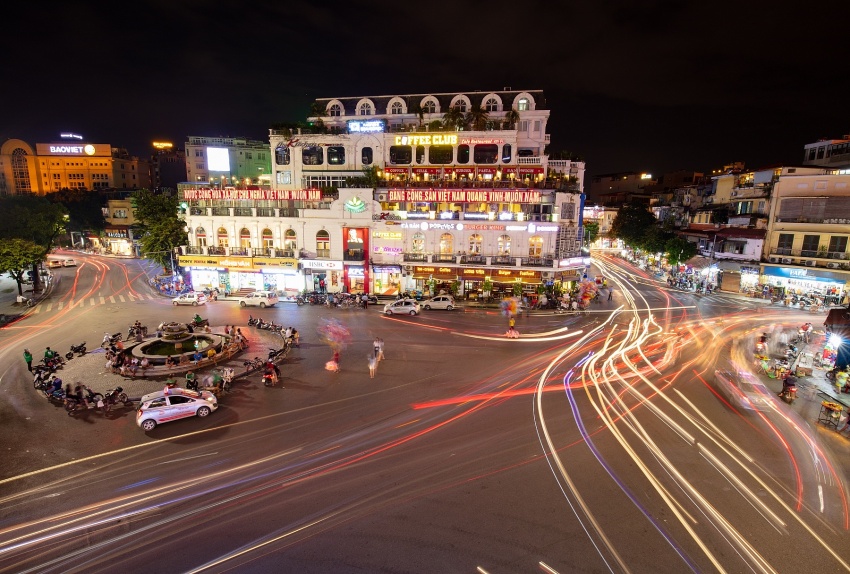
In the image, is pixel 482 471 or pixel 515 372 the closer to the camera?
pixel 482 471

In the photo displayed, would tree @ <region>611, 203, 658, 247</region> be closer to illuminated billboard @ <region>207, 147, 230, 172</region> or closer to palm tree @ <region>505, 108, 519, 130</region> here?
palm tree @ <region>505, 108, 519, 130</region>

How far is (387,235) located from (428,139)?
1097 cm

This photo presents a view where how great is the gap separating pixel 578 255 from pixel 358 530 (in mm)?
38004

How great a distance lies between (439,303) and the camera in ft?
122

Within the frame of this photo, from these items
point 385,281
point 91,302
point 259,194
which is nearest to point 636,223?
point 385,281

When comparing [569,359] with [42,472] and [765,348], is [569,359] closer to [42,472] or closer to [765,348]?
[765,348]

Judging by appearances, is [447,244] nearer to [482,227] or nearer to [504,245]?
[482,227]

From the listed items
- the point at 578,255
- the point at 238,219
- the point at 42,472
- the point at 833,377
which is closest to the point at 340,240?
the point at 238,219

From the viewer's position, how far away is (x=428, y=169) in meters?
44.6

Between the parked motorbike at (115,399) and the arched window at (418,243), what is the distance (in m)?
27.5

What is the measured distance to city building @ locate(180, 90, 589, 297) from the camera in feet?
131

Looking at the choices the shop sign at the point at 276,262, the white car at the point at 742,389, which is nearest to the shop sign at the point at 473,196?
the shop sign at the point at 276,262

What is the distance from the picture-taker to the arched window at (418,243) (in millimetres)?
41406

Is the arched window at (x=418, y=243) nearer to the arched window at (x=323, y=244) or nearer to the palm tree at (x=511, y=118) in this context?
the arched window at (x=323, y=244)
